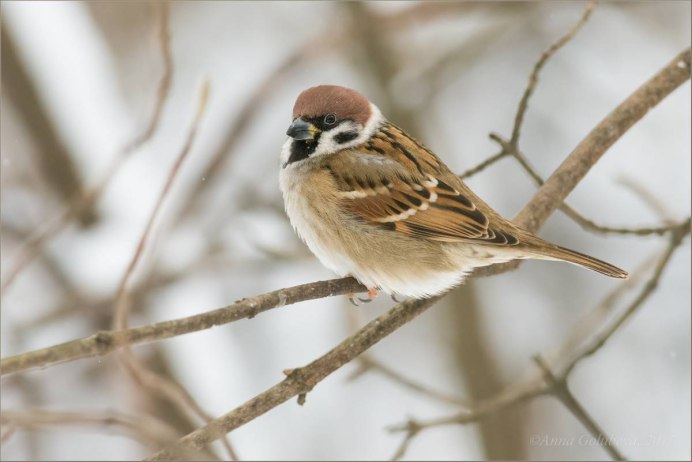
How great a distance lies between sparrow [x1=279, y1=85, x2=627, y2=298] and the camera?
3027 millimetres

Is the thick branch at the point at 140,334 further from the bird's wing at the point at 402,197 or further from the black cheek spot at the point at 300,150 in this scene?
the black cheek spot at the point at 300,150

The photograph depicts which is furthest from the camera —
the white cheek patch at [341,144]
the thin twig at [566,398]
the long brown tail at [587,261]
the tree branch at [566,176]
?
the white cheek patch at [341,144]

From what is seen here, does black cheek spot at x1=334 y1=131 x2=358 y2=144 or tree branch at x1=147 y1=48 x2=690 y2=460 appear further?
black cheek spot at x1=334 y1=131 x2=358 y2=144

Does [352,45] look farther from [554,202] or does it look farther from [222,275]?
[554,202]

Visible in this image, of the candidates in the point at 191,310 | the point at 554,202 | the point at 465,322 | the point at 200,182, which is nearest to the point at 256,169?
the point at 200,182

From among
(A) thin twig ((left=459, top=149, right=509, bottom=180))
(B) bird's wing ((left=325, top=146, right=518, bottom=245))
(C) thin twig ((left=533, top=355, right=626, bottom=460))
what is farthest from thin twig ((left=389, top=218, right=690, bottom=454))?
(A) thin twig ((left=459, top=149, right=509, bottom=180))

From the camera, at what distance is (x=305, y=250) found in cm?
436

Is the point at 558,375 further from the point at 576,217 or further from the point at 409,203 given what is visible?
the point at 409,203

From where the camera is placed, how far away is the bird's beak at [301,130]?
3154mm

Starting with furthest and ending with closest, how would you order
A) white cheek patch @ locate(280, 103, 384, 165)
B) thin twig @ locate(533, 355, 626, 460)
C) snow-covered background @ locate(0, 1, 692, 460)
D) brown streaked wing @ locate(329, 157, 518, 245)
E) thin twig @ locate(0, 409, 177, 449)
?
1. snow-covered background @ locate(0, 1, 692, 460)
2. white cheek patch @ locate(280, 103, 384, 165)
3. brown streaked wing @ locate(329, 157, 518, 245)
4. thin twig @ locate(533, 355, 626, 460)
5. thin twig @ locate(0, 409, 177, 449)

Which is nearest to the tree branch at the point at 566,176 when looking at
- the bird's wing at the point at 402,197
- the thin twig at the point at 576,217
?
the thin twig at the point at 576,217

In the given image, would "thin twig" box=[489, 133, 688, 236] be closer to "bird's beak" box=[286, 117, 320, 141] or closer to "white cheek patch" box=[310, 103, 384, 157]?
"white cheek patch" box=[310, 103, 384, 157]

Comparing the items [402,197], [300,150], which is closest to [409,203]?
[402,197]

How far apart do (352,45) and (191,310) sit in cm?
205
